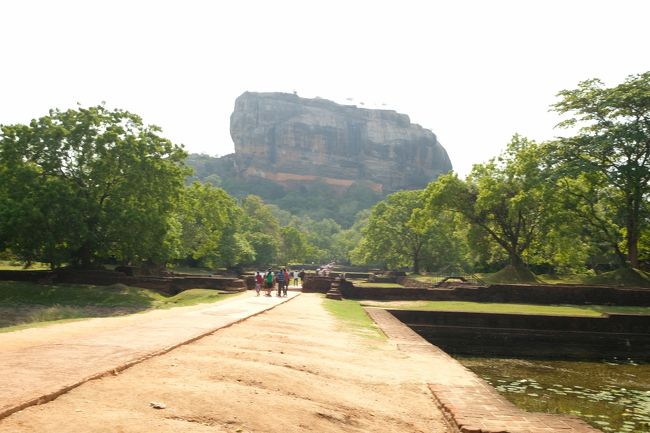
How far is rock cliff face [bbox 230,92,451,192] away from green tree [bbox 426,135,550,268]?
14218 centimetres

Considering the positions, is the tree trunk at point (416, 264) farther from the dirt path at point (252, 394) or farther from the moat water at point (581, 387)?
the dirt path at point (252, 394)

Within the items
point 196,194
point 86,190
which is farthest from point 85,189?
point 196,194

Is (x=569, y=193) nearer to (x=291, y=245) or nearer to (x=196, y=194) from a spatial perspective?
(x=196, y=194)

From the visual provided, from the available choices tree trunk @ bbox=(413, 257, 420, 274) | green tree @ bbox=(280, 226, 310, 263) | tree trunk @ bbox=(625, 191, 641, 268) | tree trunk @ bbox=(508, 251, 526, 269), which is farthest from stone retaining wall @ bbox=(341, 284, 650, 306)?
green tree @ bbox=(280, 226, 310, 263)

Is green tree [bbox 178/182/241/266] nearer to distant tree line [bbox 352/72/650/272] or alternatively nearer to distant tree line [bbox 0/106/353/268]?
distant tree line [bbox 0/106/353/268]

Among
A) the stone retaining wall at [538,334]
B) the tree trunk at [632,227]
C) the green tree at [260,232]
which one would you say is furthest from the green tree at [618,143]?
the green tree at [260,232]

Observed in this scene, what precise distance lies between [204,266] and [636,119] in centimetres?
3449

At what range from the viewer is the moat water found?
791 centimetres

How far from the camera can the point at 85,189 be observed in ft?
78.0

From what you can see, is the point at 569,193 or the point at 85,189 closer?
the point at 85,189

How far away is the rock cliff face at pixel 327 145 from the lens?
174750mm

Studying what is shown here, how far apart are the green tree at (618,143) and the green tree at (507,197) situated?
87.4 inches

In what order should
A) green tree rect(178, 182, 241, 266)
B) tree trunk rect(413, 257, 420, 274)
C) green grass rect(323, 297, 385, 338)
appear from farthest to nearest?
tree trunk rect(413, 257, 420, 274) < green tree rect(178, 182, 241, 266) < green grass rect(323, 297, 385, 338)

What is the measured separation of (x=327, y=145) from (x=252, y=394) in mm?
175164
